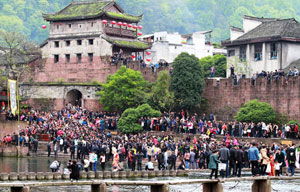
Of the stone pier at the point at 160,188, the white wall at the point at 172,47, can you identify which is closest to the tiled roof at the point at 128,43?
the white wall at the point at 172,47

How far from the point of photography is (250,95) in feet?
238

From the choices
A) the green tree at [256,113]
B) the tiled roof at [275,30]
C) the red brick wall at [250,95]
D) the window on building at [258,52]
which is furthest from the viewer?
the window on building at [258,52]

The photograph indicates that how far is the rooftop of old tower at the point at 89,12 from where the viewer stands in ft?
280

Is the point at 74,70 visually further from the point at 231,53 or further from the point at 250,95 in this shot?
the point at 250,95

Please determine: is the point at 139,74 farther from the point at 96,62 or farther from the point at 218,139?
the point at 218,139

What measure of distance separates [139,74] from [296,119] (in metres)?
15.4

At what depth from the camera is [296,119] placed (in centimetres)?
6850

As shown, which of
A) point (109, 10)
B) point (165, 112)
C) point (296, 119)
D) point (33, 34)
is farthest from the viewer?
point (33, 34)

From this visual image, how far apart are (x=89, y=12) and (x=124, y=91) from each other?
1295 centimetres

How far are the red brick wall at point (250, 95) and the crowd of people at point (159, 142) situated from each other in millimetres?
1725

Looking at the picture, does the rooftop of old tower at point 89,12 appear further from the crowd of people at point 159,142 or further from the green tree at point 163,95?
the green tree at point 163,95

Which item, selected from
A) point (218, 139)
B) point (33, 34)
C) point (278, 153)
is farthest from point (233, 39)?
point (33, 34)

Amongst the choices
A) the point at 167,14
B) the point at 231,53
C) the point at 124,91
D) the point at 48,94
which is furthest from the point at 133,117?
the point at 167,14

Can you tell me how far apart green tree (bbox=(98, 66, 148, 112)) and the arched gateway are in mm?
6396
